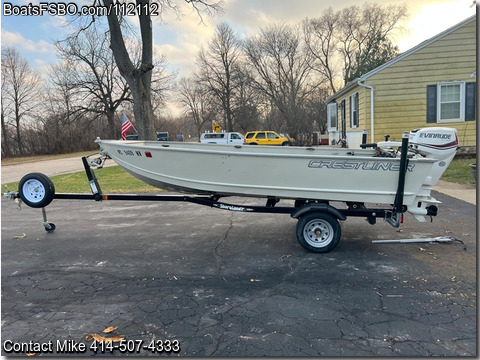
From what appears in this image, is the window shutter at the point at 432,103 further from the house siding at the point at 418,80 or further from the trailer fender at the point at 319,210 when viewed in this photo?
the trailer fender at the point at 319,210

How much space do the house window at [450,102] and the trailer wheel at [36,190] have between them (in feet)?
48.5

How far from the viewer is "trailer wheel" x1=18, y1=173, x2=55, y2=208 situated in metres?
5.34

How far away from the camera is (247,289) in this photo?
383 cm

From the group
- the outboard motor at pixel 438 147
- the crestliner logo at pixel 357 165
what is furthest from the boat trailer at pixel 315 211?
the outboard motor at pixel 438 147

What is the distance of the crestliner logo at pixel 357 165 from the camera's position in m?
4.50

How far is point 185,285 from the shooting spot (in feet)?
13.0

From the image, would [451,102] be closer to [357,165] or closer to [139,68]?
[357,165]

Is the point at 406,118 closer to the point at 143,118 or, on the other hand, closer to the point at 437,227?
the point at 437,227

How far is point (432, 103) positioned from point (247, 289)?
1400 centimetres

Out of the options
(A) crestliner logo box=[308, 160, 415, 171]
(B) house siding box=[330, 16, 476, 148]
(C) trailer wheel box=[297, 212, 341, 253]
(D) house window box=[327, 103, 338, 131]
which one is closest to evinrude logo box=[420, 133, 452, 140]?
(A) crestliner logo box=[308, 160, 415, 171]

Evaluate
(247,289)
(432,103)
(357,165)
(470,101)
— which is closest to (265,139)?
(432,103)

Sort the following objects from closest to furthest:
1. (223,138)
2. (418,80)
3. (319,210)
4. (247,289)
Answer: (247,289)
(319,210)
(418,80)
(223,138)

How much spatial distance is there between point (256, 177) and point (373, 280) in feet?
6.65

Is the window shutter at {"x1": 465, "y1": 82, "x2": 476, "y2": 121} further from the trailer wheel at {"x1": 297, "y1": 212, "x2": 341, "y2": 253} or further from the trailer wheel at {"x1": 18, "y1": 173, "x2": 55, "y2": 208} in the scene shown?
the trailer wheel at {"x1": 18, "y1": 173, "x2": 55, "y2": 208}
